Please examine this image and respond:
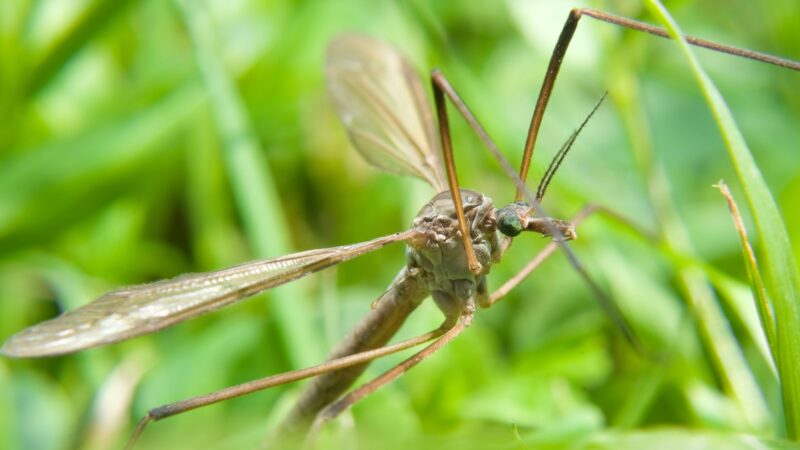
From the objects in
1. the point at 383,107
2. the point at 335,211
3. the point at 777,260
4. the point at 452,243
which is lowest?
the point at 777,260

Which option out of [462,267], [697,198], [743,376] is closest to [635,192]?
[697,198]

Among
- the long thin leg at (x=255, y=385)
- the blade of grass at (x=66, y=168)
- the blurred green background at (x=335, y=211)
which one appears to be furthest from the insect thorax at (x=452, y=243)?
the blade of grass at (x=66, y=168)

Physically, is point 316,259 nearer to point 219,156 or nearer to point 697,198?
point 219,156

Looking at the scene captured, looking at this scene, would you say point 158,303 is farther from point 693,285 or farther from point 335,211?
point 335,211

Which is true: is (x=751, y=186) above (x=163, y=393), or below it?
below

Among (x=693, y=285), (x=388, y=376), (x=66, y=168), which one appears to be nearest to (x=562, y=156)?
(x=388, y=376)

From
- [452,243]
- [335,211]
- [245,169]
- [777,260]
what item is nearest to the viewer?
[777,260]

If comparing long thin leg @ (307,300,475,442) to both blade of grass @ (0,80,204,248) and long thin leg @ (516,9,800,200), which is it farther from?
blade of grass @ (0,80,204,248)
